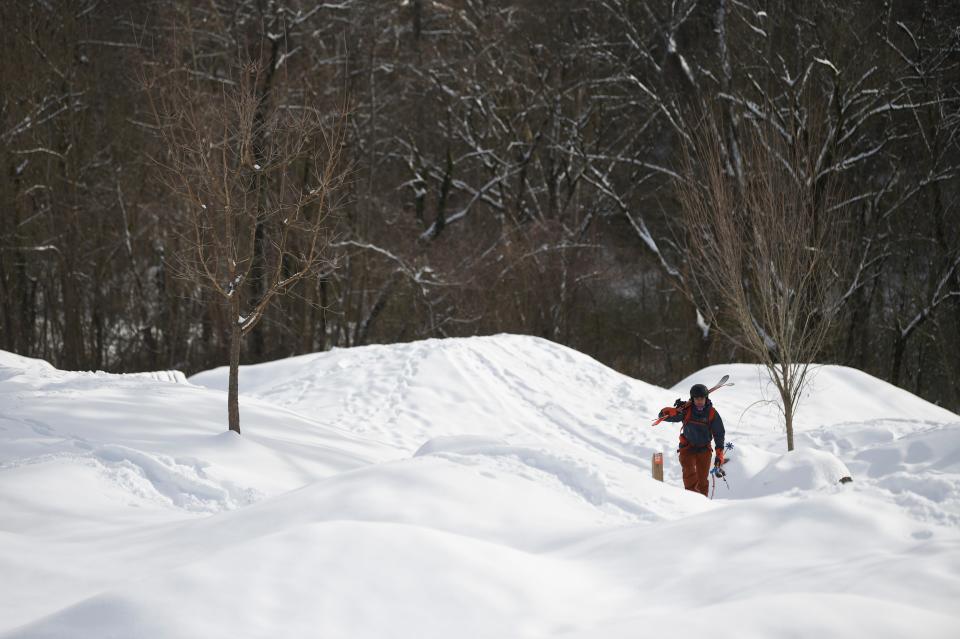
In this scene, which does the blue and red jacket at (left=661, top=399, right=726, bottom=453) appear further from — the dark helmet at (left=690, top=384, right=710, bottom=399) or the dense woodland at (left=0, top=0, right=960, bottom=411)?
the dense woodland at (left=0, top=0, right=960, bottom=411)

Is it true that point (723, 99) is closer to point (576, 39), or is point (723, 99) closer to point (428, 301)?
point (576, 39)

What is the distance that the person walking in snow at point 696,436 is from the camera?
9820mm

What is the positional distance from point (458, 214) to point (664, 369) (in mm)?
8740

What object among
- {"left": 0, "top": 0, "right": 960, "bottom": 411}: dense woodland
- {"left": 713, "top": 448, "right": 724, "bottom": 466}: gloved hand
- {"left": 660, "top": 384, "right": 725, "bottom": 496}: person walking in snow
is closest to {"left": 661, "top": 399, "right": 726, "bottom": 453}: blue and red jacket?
{"left": 660, "top": 384, "right": 725, "bottom": 496}: person walking in snow

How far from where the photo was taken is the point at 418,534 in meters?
4.93

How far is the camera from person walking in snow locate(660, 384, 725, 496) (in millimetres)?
9820

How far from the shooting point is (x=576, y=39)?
25625 mm

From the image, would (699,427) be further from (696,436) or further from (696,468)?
(696,468)

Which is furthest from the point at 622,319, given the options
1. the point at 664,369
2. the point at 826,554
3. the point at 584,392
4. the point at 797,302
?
the point at 826,554

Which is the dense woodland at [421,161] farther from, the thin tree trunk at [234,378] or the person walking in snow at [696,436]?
the person walking in snow at [696,436]

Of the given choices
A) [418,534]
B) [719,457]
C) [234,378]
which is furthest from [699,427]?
[418,534]

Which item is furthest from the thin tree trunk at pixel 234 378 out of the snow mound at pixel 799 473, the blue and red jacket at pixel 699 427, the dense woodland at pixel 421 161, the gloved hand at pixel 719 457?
the dense woodland at pixel 421 161

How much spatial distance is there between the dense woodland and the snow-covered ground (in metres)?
10.1

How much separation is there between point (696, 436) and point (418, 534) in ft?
18.3
